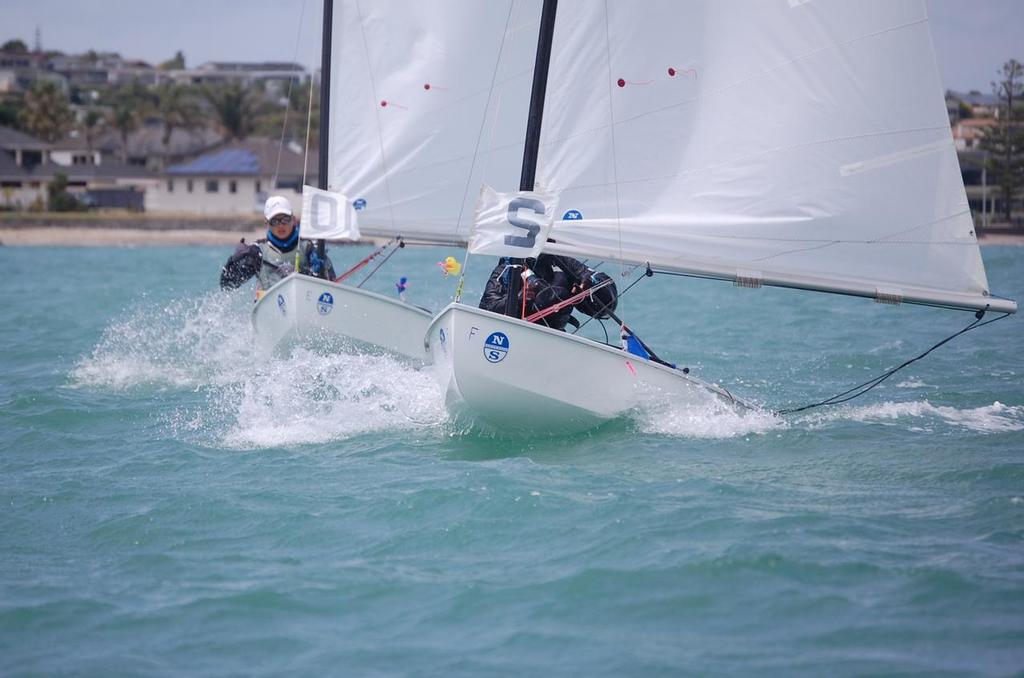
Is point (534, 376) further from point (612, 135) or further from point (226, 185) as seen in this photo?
point (226, 185)

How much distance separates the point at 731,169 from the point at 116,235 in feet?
161

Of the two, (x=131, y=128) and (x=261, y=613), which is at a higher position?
(x=131, y=128)

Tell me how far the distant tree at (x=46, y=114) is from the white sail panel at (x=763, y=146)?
78.4 m

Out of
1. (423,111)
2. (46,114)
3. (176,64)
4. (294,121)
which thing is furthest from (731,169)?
(176,64)

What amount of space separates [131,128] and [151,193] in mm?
20645

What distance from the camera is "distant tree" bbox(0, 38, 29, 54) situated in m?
177

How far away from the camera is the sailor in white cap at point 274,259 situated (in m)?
13.5

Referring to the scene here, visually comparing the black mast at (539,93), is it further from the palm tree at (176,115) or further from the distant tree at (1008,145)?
the palm tree at (176,115)

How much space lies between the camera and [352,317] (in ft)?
41.8

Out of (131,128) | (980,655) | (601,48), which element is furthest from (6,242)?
(980,655)

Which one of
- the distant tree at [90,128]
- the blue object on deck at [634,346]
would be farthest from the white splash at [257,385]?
the distant tree at [90,128]

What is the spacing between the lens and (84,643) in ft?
20.4

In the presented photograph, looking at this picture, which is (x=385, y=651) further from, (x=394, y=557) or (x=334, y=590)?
(x=394, y=557)

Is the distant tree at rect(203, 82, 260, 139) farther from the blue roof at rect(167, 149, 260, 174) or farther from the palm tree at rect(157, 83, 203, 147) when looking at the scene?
the blue roof at rect(167, 149, 260, 174)
